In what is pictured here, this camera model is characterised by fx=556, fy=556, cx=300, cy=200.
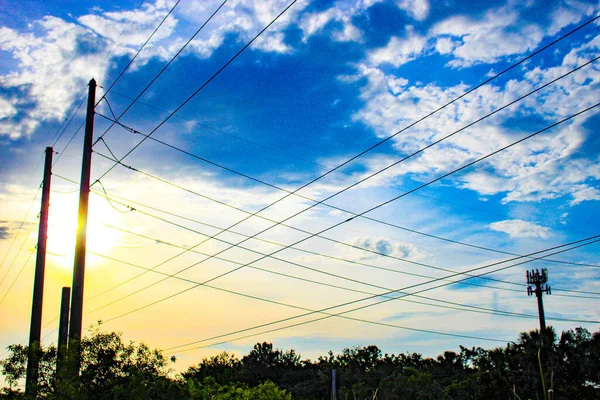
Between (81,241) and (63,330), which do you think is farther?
(63,330)

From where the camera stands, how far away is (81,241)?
1956cm

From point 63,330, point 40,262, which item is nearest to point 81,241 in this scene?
point 63,330

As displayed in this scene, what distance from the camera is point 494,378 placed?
35938 millimetres

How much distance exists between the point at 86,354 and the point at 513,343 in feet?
95.8

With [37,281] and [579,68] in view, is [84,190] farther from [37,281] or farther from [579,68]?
[579,68]

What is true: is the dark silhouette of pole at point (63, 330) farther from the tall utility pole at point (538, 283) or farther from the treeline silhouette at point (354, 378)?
the tall utility pole at point (538, 283)

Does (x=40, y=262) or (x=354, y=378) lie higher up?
(x=40, y=262)

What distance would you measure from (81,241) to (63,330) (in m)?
3.37

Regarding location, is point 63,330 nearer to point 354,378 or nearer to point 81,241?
point 81,241

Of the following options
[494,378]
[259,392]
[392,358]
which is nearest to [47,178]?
[259,392]

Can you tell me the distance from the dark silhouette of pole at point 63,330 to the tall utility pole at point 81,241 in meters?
0.45

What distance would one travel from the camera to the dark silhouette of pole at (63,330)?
17.7m

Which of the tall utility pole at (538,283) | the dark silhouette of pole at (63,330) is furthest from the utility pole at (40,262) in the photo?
the tall utility pole at (538,283)

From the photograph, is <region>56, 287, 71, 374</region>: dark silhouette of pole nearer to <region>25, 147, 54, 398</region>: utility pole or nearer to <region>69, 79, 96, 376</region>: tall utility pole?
<region>69, 79, 96, 376</region>: tall utility pole
